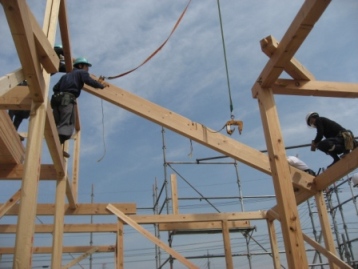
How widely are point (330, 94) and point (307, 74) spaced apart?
39 cm

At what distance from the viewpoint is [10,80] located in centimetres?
214

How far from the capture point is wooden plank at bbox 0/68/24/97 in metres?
2.03

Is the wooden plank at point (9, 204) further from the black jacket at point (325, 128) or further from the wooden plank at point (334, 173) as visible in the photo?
the black jacket at point (325, 128)


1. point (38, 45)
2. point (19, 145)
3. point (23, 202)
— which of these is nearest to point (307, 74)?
point (38, 45)

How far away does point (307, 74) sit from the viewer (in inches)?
140

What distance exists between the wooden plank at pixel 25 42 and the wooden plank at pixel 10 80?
0.05 meters

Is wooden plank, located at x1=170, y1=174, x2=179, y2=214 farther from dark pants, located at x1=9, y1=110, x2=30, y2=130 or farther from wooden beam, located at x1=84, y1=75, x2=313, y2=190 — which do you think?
dark pants, located at x1=9, y1=110, x2=30, y2=130

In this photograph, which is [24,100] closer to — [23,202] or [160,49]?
[23,202]

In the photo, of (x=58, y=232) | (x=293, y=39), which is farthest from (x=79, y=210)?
(x=293, y=39)

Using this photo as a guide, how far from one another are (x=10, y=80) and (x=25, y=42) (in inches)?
9.9

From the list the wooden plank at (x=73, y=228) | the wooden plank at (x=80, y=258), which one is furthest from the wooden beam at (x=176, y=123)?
the wooden plank at (x=80, y=258)

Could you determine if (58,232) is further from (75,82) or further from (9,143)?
(75,82)

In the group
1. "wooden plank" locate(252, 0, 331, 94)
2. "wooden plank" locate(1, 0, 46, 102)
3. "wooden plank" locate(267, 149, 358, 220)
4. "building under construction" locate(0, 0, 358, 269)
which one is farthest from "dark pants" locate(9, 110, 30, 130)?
"wooden plank" locate(267, 149, 358, 220)

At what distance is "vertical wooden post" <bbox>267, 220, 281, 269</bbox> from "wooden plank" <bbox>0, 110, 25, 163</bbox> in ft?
15.2
